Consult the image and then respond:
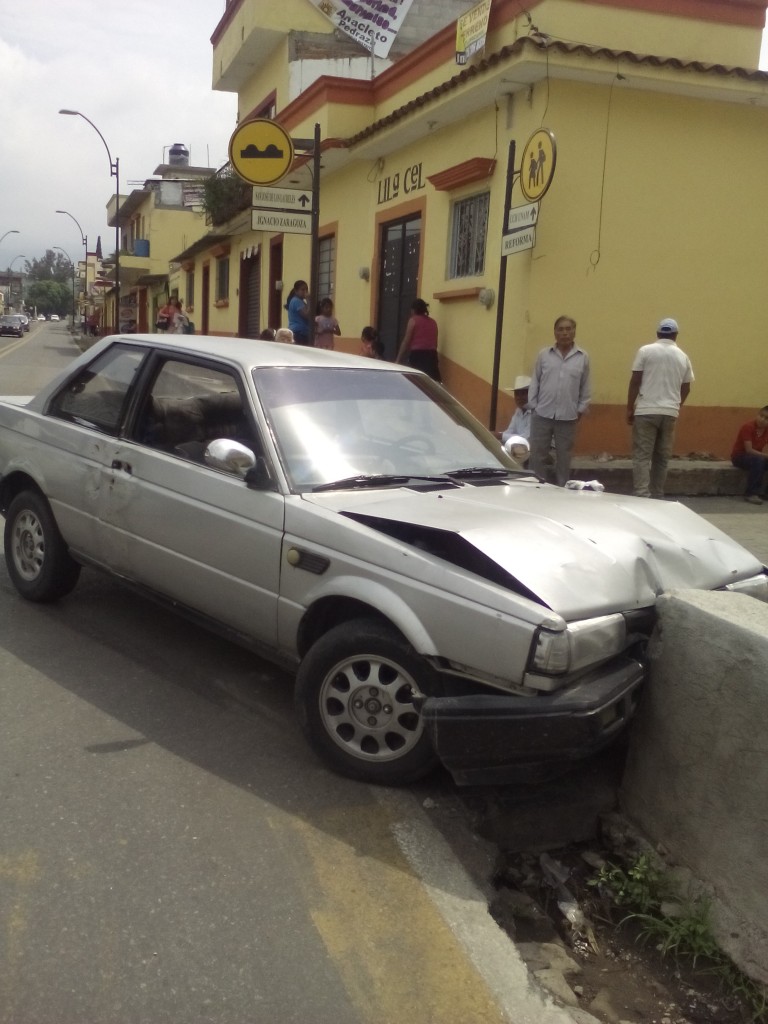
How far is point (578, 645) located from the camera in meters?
3.07

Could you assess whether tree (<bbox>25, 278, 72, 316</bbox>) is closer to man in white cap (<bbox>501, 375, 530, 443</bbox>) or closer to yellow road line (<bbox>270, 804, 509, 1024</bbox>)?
man in white cap (<bbox>501, 375, 530, 443</bbox>)

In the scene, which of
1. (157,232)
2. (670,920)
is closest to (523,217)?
(670,920)

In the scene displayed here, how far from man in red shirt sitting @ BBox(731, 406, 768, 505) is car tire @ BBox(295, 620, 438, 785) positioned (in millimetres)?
7608

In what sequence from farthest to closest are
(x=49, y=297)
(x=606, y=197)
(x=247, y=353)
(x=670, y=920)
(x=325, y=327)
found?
(x=49, y=297) → (x=325, y=327) → (x=606, y=197) → (x=247, y=353) → (x=670, y=920)

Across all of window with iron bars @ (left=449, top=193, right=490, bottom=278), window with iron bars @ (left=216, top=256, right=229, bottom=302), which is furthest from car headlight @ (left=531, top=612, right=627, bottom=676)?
window with iron bars @ (left=216, top=256, right=229, bottom=302)

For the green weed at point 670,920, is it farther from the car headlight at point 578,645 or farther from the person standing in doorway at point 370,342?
the person standing in doorway at point 370,342

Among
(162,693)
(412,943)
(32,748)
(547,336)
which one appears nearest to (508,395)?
(547,336)

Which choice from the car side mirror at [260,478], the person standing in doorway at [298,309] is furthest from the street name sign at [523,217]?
the person standing in doorway at [298,309]

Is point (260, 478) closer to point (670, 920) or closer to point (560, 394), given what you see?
point (670, 920)

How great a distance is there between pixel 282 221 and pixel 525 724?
741 cm

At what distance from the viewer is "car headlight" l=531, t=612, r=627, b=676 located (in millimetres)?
3021

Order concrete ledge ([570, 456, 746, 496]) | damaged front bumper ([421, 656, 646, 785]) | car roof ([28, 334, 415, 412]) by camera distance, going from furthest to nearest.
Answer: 1. concrete ledge ([570, 456, 746, 496])
2. car roof ([28, 334, 415, 412])
3. damaged front bumper ([421, 656, 646, 785])

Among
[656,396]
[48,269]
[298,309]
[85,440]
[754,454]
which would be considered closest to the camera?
[85,440]

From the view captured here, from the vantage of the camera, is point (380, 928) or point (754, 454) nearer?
point (380, 928)
